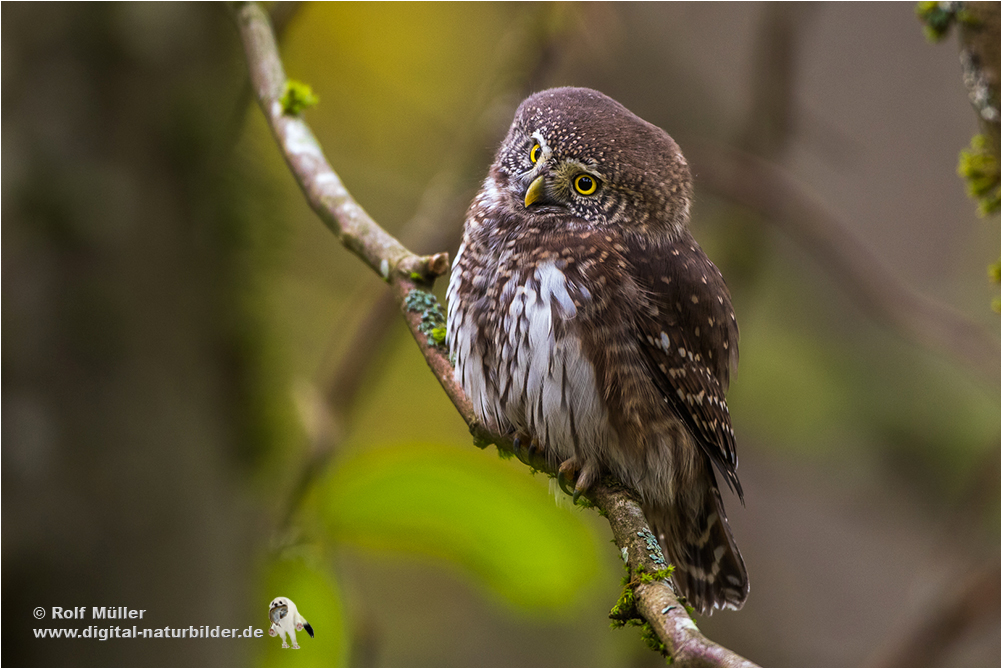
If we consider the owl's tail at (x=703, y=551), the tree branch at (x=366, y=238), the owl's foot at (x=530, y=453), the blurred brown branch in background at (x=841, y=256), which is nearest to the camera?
the tree branch at (x=366, y=238)

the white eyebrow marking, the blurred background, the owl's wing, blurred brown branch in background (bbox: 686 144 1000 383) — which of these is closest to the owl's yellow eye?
the white eyebrow marking

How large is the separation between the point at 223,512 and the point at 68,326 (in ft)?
2.58

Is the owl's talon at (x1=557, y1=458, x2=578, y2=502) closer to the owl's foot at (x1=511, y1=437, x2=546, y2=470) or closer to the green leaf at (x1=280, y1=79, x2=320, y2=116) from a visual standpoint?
the owl's foot at (x1=511, y1=437, x2=546, y2=470)

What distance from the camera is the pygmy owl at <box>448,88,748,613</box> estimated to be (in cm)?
274

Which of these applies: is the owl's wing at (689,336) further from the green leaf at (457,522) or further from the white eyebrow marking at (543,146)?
the green leaf at (457,522)

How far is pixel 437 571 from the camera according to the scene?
6621 millimetres

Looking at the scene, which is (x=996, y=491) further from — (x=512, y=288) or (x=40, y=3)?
(x=40, y=3)

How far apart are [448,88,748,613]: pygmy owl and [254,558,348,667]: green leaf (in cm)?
89

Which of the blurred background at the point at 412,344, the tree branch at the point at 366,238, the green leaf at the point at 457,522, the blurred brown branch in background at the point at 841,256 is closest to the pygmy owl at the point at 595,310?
the tree branch at the point at 366,238

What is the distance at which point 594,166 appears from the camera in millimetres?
2850

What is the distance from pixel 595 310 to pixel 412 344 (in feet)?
11.8

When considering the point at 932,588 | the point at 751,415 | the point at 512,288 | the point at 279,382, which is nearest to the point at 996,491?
the point at 932,588

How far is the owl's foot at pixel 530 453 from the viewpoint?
2.93 m

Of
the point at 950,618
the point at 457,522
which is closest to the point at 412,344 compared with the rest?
the point at 457,522
